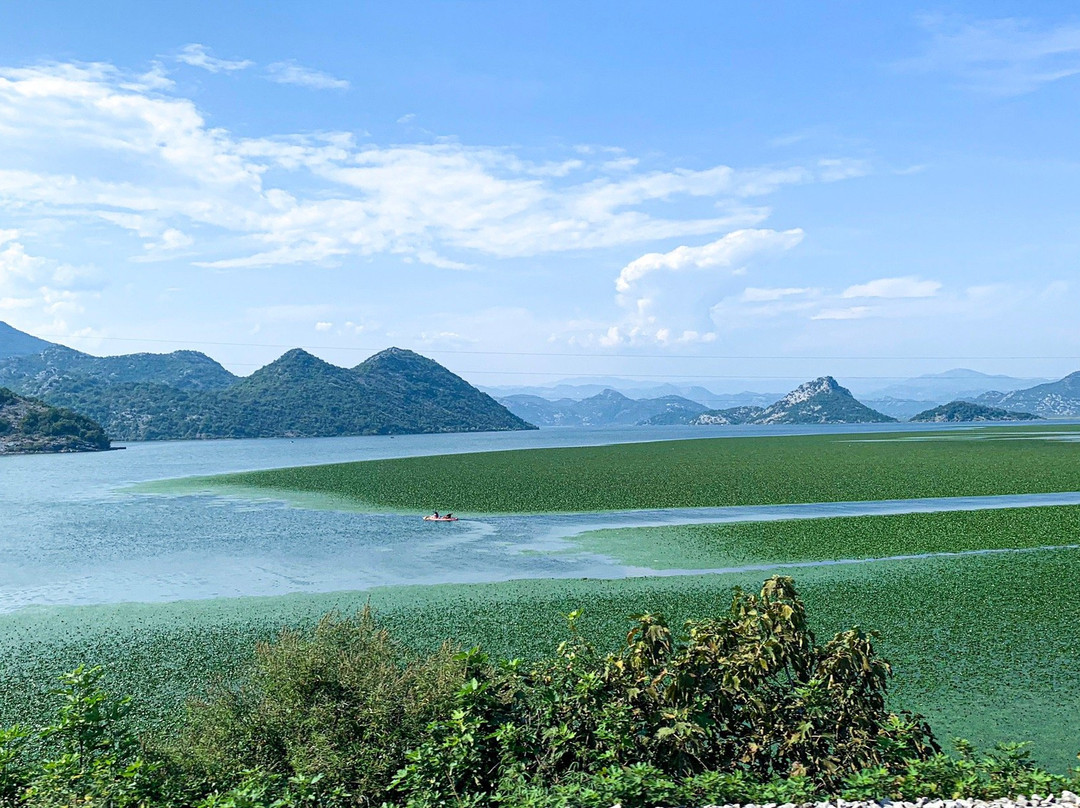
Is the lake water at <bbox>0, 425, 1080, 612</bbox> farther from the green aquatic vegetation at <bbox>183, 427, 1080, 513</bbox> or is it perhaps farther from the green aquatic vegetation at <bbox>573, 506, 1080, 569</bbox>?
the green aquatic vegetation at <bbox>183, 427, 1080, 513</bbox>

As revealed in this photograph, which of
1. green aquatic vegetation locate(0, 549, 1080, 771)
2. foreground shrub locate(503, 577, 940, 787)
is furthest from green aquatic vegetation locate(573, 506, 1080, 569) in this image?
foreground shrub locate(503, 577, 940, 787)

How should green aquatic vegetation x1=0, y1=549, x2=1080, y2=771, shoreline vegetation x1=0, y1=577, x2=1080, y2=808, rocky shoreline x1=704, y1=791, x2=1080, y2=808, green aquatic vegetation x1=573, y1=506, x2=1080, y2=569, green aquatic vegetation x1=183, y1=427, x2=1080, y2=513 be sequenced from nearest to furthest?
1. rocky shoreline x1=704, y1=791, x2=1080, y2=808
2. shoreline vegetation x1=0, y1=577, x2=1080, y2=808
3. green aquatic vegetation x1=0, y1=549, x2=1080, y2=771
4. green aquatic vegetation x1=573, y1=506, x2=1080, y2=569
5. green aquatic vegetation x1=183, y1=427, x2=1080, y2=513

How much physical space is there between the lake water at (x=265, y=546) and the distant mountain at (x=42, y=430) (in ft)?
336

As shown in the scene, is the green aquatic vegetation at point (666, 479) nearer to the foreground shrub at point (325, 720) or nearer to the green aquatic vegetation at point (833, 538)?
the green aquatic vegetation at point (833, 538)

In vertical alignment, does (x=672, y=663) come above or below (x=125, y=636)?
above

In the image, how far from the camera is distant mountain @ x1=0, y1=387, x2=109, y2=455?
5636 inches

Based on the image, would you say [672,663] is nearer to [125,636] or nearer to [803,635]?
[803,635]

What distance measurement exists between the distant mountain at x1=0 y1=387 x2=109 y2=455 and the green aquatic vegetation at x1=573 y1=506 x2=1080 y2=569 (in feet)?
479

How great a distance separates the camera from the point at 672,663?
31.8ft

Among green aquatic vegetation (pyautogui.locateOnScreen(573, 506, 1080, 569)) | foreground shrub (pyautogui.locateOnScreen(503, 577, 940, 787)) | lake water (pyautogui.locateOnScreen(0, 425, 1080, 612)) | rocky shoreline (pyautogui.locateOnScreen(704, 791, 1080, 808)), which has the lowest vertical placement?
lake water (pyautogui.locateOnScreen(0, 425, 1080, 612))

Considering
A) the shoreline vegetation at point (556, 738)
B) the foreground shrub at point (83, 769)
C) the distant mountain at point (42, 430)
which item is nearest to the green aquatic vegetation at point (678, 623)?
the foreground shrub at point (83, 769)

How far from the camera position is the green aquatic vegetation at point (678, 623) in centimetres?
1509

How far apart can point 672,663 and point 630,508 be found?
125ft

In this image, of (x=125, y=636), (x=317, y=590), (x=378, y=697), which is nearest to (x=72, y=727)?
(x=378, y=697)
